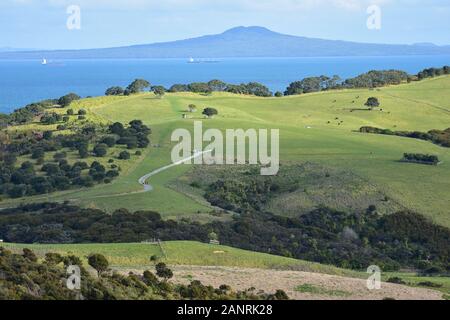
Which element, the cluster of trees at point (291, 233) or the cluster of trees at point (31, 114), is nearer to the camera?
the cluster of trees at point (291, 233)

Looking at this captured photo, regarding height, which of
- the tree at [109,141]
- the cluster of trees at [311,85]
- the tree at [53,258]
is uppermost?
the cluster of trees at [311,85]

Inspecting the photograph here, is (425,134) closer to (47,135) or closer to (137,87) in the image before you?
(47,135)

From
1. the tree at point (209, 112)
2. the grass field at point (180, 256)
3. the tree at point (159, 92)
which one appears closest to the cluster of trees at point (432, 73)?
the tree at point (159, 92)

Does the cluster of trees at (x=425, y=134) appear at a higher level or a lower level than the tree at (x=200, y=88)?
lower

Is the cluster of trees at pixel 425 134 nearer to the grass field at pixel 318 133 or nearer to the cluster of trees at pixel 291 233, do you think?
the grass field at pixel 318 133

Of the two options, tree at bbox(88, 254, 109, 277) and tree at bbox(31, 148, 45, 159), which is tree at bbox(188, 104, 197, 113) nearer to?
tree at bbox(31, 148, 45, 159)

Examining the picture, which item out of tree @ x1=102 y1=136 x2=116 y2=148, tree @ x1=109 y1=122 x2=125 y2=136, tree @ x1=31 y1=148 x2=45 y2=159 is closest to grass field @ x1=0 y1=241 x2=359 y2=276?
tree @ x1=31 y1=148 x2=45 y2=159

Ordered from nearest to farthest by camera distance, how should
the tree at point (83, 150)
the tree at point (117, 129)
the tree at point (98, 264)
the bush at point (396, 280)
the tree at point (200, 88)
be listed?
1. the tree at point (98, 264)
2. the bush at point (396, 280)
3. the tree at point (83, 150)
4. the tree at point (117, 129)
5. the tree at point (200, 88)
